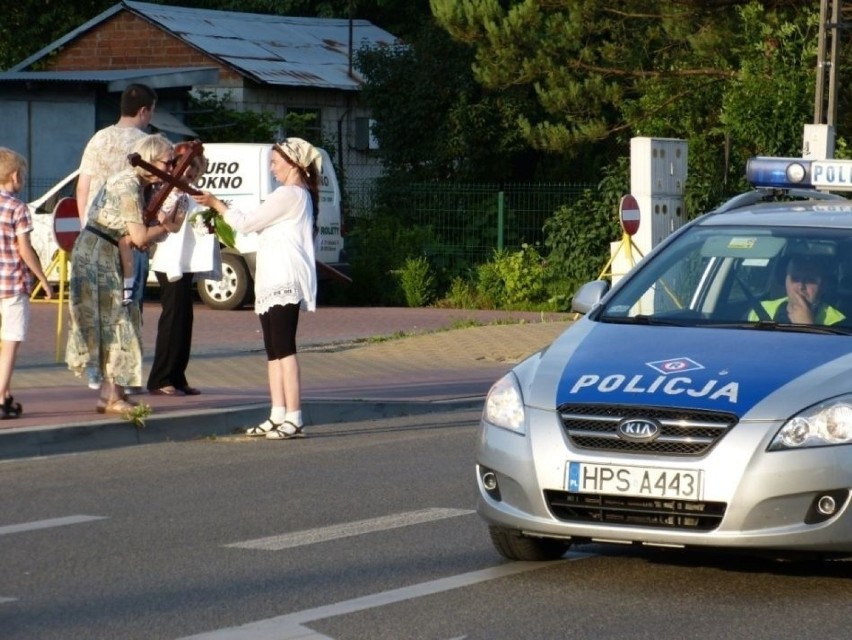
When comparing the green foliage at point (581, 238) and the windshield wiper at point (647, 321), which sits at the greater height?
the windshield wiper at point (647, 321)

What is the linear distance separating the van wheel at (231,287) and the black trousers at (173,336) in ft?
30.7

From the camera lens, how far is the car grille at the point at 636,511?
22.4ft

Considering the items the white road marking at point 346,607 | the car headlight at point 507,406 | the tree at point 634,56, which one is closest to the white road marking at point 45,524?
the white road marking at point 346,607

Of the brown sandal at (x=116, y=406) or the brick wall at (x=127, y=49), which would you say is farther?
the brick wall at (x=127, y=49)

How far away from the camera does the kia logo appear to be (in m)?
6.86

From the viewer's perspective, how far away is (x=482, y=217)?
89.6 feet

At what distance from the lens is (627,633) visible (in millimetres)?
6418

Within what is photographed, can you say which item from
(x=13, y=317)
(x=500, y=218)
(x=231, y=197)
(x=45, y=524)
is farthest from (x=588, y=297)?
(x=500, y=218)

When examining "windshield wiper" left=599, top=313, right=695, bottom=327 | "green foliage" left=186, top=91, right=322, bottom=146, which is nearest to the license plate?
A: "windshield wiper" left=599, top=313, right=695, bottom=327

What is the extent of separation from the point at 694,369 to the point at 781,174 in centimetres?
273

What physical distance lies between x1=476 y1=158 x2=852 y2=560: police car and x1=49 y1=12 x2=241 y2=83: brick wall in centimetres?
3073

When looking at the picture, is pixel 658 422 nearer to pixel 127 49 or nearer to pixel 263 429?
pixel 263 429

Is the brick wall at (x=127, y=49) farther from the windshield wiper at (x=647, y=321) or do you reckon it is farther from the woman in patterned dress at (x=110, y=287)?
the windshield wiper at (x=647, y=321)

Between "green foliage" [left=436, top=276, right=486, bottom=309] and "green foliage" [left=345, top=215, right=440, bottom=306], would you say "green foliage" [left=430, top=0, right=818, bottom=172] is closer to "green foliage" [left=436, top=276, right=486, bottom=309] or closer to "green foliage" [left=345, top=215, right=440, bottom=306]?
"green foliage" [left=345, top=215, right=440, bottom=306]
